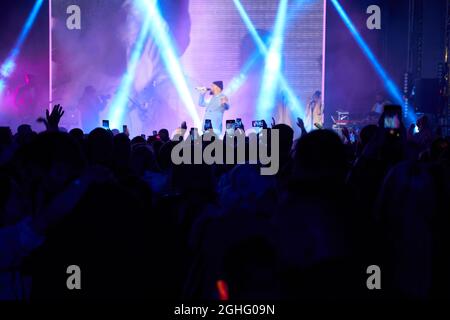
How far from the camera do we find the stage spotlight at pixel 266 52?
1459cm

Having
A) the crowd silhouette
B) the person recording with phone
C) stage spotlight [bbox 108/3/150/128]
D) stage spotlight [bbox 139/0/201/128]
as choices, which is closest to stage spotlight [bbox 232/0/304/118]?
the person recording with phone

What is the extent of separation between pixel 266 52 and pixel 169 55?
2559 mm

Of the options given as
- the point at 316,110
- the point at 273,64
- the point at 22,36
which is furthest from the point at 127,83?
the point at 316,110

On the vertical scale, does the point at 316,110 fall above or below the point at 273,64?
below

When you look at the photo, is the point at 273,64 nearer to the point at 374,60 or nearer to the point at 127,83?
the point at 374,60

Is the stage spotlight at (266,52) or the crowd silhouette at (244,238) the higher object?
the stage spotlight at (266,52)

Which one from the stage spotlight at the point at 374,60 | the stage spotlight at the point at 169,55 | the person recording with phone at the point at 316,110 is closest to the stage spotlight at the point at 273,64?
the person recording with phone at the point at 316,110

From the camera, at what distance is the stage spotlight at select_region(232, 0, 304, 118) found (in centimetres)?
1459

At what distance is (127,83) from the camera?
595 inches

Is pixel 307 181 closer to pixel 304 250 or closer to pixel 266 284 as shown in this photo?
pixel 304 250

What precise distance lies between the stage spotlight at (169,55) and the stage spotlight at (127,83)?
0.21 metres

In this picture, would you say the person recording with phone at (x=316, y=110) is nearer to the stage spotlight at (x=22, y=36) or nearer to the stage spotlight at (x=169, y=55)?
the stage spotlight at (x=169, y=55)
